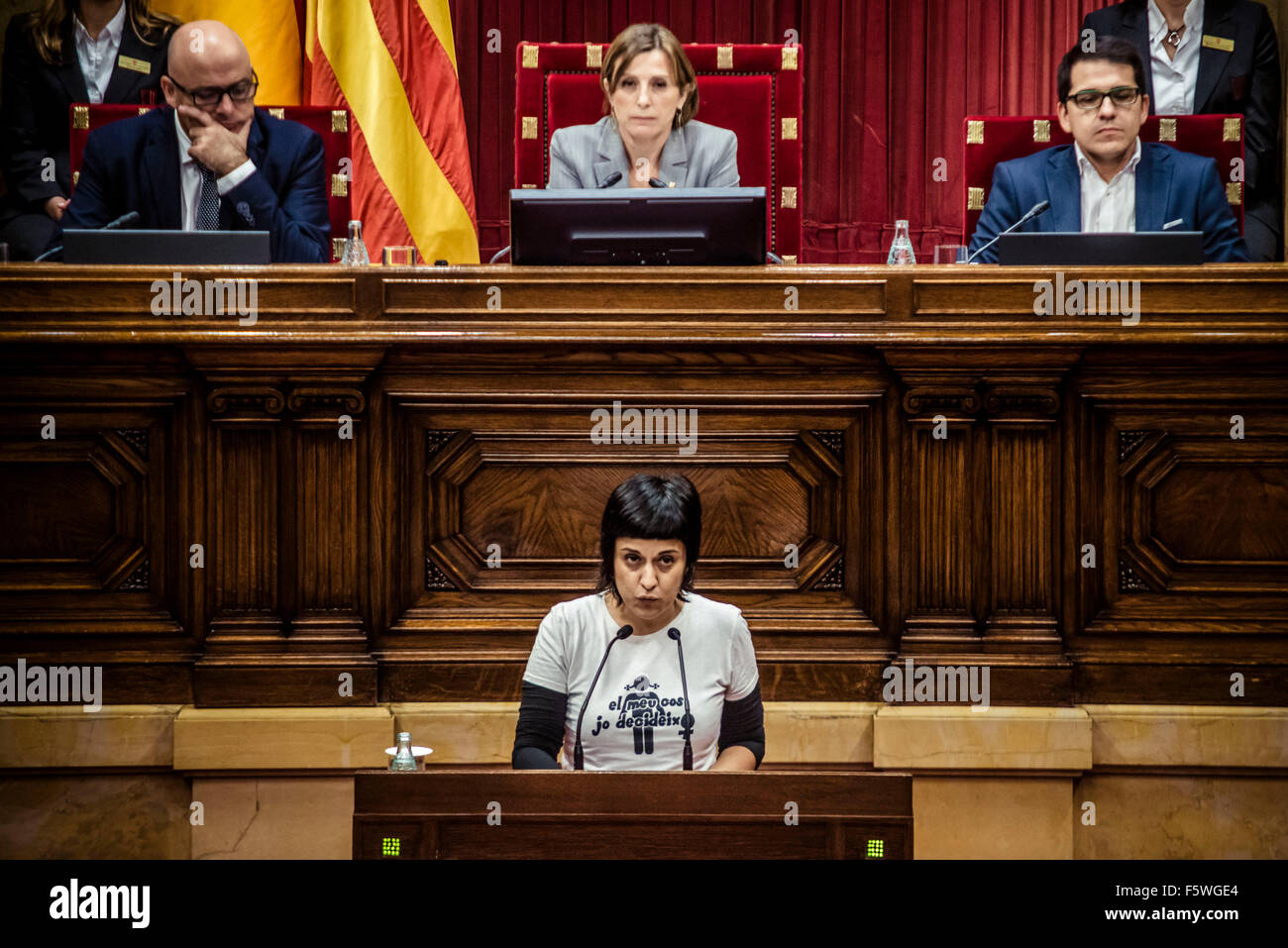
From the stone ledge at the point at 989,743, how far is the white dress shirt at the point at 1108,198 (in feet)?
4.48

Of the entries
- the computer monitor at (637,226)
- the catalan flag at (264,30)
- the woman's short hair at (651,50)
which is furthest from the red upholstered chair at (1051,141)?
the catalan flag at (264,30)

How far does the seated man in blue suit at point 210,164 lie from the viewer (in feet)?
11.0

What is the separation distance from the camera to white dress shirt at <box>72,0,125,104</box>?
455 cm

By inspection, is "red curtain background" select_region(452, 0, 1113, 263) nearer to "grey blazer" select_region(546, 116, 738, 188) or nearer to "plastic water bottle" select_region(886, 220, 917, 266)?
"grey blazer" select_region(546, 116, 738, 188)

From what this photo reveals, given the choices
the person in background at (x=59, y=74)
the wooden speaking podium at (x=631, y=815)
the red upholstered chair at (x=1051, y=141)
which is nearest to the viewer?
the wooden speaking podium at (x=631, y=815)

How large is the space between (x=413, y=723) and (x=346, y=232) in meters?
1.63

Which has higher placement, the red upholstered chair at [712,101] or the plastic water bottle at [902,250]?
the red upholstered chair at [712,101]

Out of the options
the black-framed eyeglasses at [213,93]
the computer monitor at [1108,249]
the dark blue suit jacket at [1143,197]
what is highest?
the black-framed eyeglasses at [213,93]

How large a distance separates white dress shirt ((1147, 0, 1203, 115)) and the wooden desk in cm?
221

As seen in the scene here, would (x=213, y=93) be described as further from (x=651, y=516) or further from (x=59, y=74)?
(x=651, y=516)

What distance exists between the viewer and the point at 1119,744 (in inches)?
111

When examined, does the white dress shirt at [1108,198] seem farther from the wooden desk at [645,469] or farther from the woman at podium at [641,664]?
the woman at podium at [641,664]

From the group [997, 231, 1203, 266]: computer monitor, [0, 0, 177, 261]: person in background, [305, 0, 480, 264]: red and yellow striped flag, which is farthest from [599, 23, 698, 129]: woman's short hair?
[0, 0, 177, 261]: person in background

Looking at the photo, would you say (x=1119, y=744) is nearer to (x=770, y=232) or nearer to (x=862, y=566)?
(x=862, y=566)
